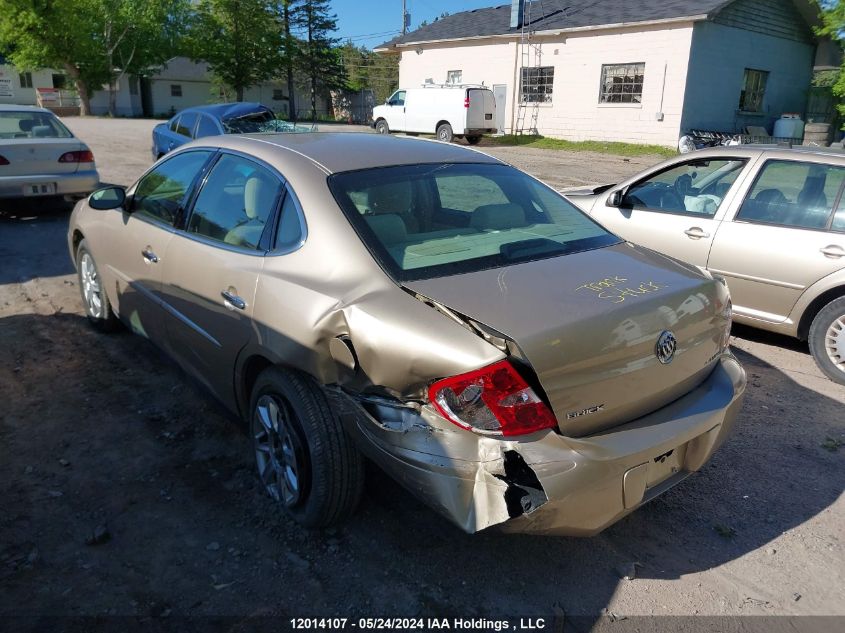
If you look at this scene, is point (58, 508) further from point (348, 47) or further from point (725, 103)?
point (348, 47)

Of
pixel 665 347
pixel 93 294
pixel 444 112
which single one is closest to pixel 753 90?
pixel 444 112

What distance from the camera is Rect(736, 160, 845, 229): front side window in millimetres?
5047

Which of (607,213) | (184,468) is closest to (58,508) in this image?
(184,468)

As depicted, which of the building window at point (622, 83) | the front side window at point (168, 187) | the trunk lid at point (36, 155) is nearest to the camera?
Result: the front side window at point (168, 187)

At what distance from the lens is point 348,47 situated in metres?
81.4

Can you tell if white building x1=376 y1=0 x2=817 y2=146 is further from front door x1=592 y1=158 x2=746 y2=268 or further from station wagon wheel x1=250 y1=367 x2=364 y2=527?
station wagon wheel x1=250 y1=367 x2=364 y2=527

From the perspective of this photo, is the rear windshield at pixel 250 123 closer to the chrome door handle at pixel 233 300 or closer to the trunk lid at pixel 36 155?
the trunk lid at pixel 36 155

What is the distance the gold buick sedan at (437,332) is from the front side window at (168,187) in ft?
0.12

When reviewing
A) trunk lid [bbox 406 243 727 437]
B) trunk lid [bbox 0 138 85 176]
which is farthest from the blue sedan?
trunk lid [bbox 406 243 727 437]

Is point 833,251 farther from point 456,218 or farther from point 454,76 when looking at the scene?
point 454,76

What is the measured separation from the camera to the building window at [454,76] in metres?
29.0

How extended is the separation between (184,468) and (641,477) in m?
2.31

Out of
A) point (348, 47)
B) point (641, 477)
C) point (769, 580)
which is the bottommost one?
point (769, 580)

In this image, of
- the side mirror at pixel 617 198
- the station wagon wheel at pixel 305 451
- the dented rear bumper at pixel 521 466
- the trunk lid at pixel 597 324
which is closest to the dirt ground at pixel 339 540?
the station wagon wheel at pixel 305 451
